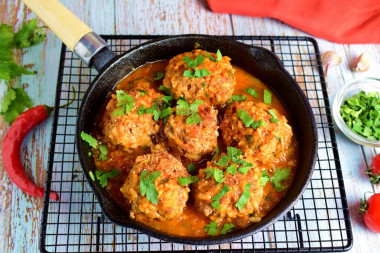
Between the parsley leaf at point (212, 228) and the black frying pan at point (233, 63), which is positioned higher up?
the black frying pan at point (233, 63)

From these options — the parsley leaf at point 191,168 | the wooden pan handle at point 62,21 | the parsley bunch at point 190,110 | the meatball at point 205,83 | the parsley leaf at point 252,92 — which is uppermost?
the wooden pan handle at point 62,21

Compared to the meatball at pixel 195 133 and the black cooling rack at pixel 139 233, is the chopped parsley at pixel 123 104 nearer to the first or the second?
the meatball at pixel 195 133

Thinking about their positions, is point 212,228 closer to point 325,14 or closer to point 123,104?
point 123,104

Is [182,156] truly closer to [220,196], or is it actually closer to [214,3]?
[220,196]

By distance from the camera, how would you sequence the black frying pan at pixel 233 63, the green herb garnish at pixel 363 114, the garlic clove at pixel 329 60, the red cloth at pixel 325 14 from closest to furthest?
the black frying pan at pixel 233 63 → the green herb garnish at pixel 363 114 → the garlic clove at pixel 329 60 → the red cloth at pixel 325 14

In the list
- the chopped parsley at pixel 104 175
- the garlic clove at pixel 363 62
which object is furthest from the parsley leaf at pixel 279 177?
the garlic clove at pixel 363 62

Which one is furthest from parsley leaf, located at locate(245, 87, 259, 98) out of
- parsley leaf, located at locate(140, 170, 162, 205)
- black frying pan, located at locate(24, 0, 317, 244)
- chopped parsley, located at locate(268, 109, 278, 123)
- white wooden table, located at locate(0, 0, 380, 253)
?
parsley leaf, located at locate(140, 170, 162, 205)

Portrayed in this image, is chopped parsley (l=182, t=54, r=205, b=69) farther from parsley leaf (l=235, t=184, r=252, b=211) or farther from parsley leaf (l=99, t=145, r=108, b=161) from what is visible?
parsley leaf (l=235, t=184, r=252, b=211)
